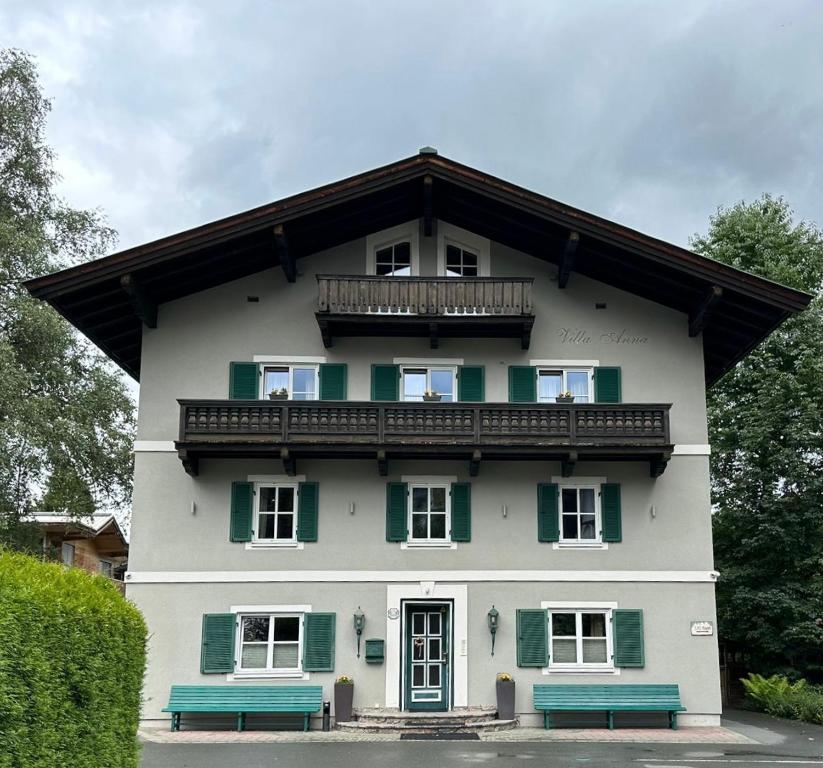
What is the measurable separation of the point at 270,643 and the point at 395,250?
25.7ft

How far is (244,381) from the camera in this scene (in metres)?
18.1

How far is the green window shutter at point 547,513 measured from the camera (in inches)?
690

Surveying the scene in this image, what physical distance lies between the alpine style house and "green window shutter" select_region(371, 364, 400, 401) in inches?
2.2

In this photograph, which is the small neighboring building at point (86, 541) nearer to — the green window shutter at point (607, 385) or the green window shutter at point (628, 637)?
the green window shutter at point (607, 385)

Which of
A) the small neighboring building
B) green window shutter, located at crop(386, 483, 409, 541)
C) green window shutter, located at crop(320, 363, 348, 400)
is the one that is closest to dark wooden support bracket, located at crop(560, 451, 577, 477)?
green window shutter, located at crop(386, 483, 409, 541)

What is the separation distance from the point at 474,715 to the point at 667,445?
5720mm

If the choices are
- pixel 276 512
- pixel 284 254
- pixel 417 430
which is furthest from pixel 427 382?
pixel 276 512

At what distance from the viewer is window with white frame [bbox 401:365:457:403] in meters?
18.3

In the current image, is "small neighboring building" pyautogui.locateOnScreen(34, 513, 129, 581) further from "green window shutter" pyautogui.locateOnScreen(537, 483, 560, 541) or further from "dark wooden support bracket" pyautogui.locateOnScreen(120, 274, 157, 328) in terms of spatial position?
"green window shutter" pyautogui.locateOnScreen(537, 483, 560, 541)

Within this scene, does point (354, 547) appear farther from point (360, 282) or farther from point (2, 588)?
point (2, 588)

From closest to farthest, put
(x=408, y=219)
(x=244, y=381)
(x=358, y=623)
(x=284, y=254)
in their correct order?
(x=358, y=623) → (x=284, y=254) → (x=244, y=381) → (x=408, y=219)

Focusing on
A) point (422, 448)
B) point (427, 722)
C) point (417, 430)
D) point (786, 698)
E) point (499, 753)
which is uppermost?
point (417, 430)

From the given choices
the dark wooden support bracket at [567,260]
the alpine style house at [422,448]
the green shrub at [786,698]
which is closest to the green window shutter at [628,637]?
the alpine style house at [422,448]

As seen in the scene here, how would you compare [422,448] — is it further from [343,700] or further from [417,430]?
[343,700]
